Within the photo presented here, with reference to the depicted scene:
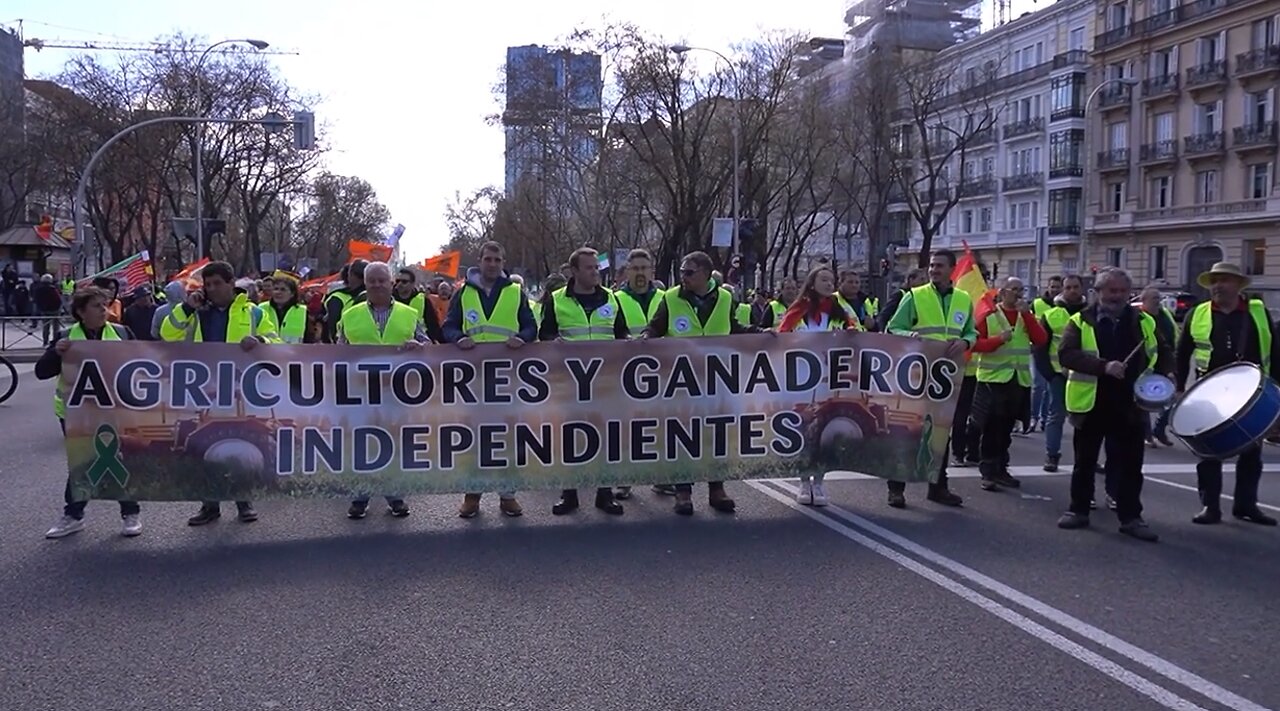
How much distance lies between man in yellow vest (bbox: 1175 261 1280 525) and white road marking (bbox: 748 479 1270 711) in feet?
7.85

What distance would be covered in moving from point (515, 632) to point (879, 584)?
210 centimetres

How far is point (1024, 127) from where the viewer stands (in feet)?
219

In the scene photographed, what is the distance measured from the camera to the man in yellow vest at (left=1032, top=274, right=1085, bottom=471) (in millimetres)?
10547

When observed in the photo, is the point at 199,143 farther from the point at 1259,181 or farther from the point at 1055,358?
the point at 1259,181

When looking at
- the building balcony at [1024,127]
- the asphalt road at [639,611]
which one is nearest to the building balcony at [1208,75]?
the building balcony at [1024,127]

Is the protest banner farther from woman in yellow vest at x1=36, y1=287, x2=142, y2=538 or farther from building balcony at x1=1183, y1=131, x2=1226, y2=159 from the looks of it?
building balcony at x1=1183, y1=131, x2=1226, y2=159

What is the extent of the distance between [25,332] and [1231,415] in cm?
2760

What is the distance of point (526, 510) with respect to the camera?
8.73 metres

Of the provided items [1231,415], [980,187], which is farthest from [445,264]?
[980,187]

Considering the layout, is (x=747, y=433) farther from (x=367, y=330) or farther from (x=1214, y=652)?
(x=1214, y=652)

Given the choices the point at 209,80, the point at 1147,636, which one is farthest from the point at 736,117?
the point at 1147,636

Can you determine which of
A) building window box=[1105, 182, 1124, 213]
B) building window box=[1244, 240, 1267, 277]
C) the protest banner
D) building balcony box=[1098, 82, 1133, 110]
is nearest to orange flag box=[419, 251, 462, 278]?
the protest banner

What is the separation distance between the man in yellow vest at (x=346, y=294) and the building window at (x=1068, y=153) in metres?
58.3

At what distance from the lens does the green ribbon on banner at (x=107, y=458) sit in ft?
25.6
